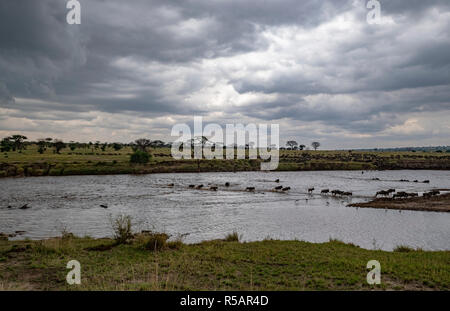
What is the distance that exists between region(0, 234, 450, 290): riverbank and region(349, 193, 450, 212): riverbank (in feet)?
57.5

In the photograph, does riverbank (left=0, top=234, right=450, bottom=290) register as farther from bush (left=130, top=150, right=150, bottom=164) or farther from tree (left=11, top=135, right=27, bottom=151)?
tree (left=11, top=135, right=27, bottom=151)

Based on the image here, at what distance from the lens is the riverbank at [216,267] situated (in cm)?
926

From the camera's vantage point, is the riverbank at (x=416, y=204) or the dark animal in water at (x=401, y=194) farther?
the dark animal in water at (x=401, y=194)

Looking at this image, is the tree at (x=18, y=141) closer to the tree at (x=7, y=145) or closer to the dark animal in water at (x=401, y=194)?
the tree at (x=7, y=145)

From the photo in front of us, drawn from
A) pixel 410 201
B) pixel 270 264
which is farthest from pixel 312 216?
pixel 270 264

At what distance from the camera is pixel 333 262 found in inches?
458

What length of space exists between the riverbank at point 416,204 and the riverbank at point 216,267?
690 inches

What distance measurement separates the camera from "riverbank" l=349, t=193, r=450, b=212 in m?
29.6

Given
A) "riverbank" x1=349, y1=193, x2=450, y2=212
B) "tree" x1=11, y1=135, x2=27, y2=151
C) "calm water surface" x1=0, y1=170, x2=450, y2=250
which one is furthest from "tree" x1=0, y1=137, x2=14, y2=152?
"riverbank" x1=349, y1=193, x2=450, y2=212

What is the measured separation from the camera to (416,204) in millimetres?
31797

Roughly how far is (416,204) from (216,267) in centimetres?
2830

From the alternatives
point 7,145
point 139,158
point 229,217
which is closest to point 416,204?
point 229,217

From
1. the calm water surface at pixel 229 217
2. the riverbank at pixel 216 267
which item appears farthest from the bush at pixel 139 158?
the riverbank at pixel 216 267
